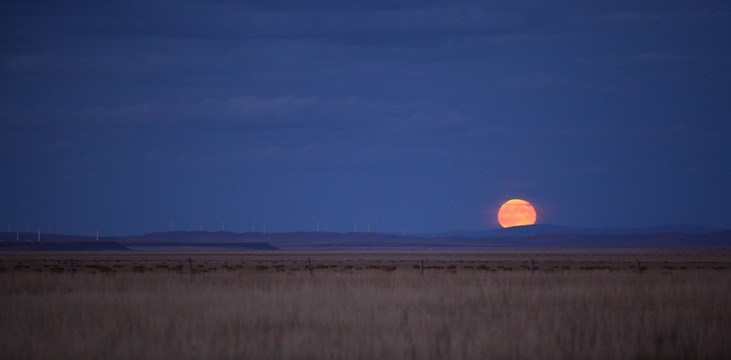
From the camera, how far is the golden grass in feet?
41.1

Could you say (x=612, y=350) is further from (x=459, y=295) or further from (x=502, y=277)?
(x=502, y=277)

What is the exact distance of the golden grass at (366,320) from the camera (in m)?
12.5

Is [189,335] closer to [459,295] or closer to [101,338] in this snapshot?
[101,338]

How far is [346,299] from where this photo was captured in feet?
69.3

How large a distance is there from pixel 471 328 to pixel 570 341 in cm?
212

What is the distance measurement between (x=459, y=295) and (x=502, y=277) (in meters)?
8.85

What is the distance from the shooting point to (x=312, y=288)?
950 inches

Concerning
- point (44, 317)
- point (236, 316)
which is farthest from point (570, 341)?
point (44, 317)

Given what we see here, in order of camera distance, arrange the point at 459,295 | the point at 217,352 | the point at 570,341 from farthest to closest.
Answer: the point at 459,295, the point at 570,341, the point at 217,352

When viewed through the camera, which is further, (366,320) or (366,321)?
(366,320)

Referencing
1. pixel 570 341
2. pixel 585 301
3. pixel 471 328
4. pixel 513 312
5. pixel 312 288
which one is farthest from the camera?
pixel 312 288

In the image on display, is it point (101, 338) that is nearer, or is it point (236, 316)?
point (101, 338)

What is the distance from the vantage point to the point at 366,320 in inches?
648

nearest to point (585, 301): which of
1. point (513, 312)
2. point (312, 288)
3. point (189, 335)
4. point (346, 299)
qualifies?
point (513, 312)
